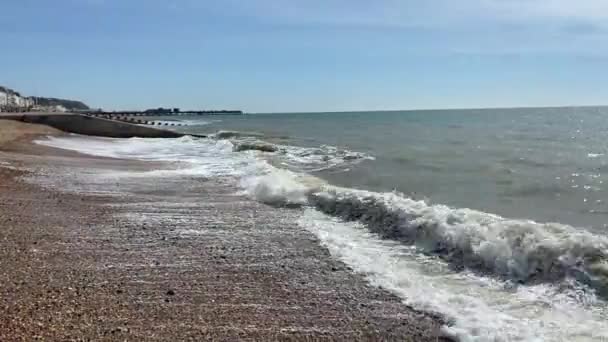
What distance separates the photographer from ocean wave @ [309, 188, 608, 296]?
6.75 metres

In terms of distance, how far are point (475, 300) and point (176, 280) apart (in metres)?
3.54

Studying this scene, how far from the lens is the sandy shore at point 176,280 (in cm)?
Answer: 511

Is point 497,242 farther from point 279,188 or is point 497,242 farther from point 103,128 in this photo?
point 103,128

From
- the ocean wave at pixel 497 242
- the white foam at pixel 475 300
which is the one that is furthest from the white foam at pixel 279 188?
the white foam at pixel 475 300

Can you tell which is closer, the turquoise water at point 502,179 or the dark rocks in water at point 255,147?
the turquoise water at point 502,179

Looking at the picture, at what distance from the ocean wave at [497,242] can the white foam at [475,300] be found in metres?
0.39

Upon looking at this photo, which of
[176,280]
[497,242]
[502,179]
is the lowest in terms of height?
[176,280]

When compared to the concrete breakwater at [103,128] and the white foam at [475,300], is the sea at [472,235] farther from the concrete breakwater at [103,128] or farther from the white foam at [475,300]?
the concrete breakwater at [103,128]

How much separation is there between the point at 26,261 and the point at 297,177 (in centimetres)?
1014

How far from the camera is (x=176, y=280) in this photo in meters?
6.52

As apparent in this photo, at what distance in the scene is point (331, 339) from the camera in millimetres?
5000

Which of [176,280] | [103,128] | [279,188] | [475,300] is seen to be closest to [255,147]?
[103,128]

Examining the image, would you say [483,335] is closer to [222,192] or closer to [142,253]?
[142,253]

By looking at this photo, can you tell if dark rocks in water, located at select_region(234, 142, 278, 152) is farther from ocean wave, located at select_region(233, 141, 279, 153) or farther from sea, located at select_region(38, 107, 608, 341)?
sea, located at select_region(38, 107, 608, 341)
